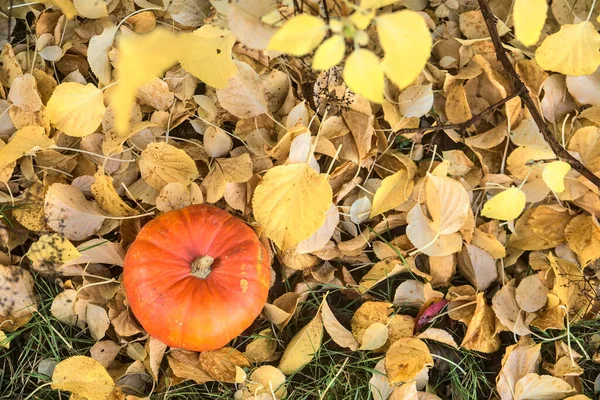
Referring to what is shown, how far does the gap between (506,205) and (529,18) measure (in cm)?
48

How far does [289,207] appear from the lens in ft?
3.48

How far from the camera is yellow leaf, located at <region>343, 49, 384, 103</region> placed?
2.27ft

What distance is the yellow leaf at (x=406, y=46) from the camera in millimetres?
622

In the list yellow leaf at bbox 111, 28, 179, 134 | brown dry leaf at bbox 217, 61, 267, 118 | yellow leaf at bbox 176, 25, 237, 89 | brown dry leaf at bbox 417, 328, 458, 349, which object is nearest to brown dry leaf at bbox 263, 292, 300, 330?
brown dry leaf at bbox 417, 328, 458, 349

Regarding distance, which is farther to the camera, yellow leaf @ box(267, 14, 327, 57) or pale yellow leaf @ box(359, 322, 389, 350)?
pale yellow leaf @ box(359, 322, 389, 350)

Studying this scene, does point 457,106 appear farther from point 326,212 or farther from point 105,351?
point 105,351

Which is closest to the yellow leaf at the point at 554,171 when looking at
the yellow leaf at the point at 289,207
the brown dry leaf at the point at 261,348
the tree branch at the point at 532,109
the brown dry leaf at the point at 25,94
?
the tree branch at the point at 532,109

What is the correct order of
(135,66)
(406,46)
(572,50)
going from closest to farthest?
1. (135,66)
2. (406,46)
3. (572,50)

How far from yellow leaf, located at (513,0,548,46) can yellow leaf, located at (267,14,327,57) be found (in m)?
0.24

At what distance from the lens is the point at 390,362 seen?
116 cm

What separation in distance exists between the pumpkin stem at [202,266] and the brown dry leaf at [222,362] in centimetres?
18

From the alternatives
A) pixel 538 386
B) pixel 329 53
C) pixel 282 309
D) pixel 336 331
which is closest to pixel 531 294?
pixel 538 386

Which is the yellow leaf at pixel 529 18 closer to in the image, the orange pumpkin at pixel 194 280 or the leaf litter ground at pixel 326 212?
the leaf litter ground at pixel 326 212

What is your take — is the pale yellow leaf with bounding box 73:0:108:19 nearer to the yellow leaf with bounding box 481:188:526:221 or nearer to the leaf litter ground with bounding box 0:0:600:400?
the leaf litter ground with bounding box 0:0:600:400
